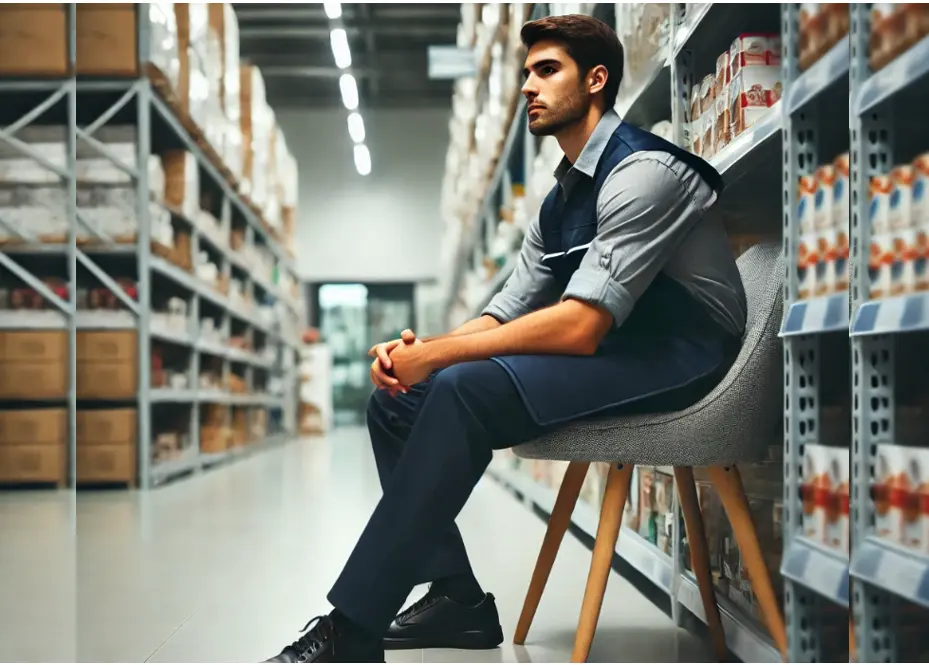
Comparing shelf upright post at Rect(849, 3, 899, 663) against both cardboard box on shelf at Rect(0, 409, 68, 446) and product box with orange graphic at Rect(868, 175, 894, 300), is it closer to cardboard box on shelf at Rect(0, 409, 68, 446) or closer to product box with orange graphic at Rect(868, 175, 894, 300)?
product box with orange graphic at Rect(868, 175, 894, 300)

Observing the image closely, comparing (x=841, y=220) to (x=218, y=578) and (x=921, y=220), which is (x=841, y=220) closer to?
(x=921, y=220)

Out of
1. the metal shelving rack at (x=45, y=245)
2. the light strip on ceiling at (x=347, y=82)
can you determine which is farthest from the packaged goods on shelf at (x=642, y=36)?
the light strip on ceiling at (x=347, y=82)

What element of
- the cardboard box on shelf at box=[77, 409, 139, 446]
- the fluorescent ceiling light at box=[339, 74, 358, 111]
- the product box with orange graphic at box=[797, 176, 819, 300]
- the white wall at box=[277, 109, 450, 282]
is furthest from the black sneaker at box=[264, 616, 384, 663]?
the white wall at box=[277, 109, 450, 282]

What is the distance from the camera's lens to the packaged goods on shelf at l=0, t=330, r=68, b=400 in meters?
5.41

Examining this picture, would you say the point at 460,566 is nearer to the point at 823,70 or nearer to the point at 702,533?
the point at 702,533

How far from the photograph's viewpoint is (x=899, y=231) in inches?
55.6

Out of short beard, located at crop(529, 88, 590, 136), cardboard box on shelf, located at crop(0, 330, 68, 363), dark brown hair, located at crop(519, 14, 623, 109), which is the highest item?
dark brown hair, located at crop(519, 14, 623, 109)

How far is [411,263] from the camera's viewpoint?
1647 centimetres

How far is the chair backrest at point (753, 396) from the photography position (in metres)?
1.77

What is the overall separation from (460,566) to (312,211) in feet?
48.2

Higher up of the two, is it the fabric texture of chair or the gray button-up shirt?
the gray button-up shirt

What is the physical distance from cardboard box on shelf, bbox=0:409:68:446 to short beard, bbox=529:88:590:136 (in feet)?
13.9

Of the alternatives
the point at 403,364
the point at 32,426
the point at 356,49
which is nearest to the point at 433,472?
the point at 403,364

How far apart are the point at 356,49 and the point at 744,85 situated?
13718mm
